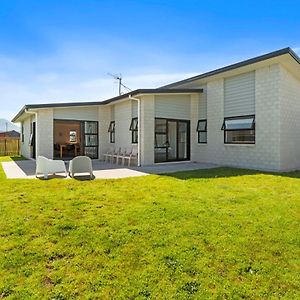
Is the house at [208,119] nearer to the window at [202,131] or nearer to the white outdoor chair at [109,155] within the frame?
the window at [202,131]

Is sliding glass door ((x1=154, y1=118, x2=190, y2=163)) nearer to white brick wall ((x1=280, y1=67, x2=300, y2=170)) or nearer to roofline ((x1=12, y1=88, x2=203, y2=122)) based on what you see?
roofline ((x1=12, y1=88, x2=203, y2=122))

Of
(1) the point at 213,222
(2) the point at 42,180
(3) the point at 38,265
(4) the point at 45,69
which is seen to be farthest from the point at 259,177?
(4) the point at 45,69

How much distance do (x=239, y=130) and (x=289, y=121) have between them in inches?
79.6

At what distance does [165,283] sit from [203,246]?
1.03 metres

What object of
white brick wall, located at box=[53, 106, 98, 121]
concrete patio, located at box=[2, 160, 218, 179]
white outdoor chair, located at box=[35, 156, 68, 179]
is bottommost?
concrete patio, located at box=[2, 160, 218, 179]

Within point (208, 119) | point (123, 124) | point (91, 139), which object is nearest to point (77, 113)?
point (91, 139)

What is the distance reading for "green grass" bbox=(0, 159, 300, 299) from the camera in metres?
3.18

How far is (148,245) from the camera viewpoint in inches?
161

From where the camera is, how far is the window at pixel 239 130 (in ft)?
39.7

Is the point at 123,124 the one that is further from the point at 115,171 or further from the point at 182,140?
the point at 115,171

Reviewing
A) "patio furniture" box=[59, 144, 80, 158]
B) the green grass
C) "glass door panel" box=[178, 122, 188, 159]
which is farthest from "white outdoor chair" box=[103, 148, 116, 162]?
the green grass

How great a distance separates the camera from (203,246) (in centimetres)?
409

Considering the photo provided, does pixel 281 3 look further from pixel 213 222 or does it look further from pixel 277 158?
pixel 213 222

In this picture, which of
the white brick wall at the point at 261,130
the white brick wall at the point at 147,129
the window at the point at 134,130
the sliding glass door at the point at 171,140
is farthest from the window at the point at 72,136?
the white brick wall at the point at 261,130
